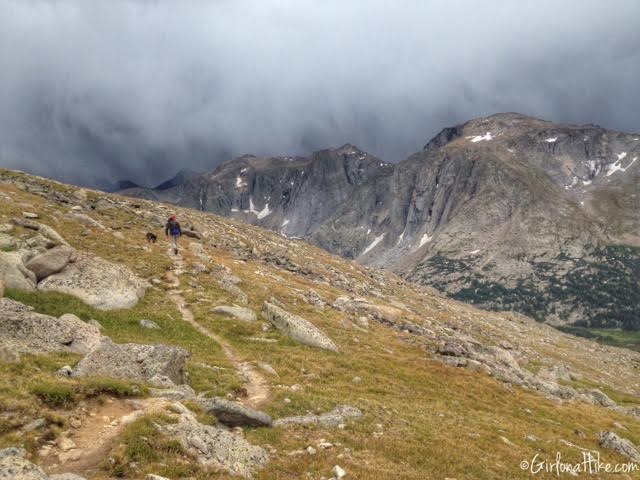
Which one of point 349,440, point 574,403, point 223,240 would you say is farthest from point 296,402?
point 223,240

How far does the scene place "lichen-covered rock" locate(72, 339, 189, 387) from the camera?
2025cm

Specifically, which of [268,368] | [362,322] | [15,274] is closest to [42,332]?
[15,274]

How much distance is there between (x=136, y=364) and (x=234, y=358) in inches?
394

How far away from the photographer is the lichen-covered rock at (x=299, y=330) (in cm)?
3793

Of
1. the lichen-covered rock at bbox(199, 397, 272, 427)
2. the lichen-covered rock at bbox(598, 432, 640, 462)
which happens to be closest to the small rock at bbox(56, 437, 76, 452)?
the lichen-covered rock at bbox(199, 397, 272, 427)

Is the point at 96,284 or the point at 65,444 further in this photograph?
the point at 96,284

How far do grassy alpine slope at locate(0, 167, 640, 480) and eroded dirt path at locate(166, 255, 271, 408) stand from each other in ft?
1.96

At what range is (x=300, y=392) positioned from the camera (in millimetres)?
25594

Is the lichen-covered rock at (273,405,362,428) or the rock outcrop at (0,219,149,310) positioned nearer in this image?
the lichen-covered rock at (273,405,362,428)

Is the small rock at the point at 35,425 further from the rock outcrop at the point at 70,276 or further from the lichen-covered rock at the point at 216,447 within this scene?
the rock outcrop at the point at 70,276

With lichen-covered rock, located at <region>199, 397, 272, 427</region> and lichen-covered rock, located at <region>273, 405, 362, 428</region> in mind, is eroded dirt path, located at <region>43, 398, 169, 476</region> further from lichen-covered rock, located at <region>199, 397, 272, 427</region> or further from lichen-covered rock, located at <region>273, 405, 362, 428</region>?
lichen-covered rock, located at <region>273, 405, 362, 428</region>

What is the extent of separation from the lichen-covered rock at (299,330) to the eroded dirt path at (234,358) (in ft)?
20.2

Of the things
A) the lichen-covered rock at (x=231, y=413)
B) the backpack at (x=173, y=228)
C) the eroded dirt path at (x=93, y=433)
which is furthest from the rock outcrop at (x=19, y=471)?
the backpack at (x=173, y=228)

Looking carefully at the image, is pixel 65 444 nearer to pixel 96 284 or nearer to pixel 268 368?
pixel 268 368
